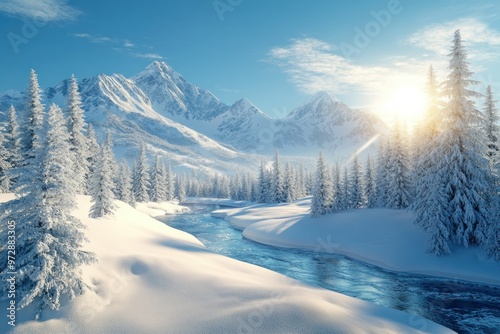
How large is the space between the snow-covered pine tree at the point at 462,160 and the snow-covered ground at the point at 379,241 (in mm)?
2106

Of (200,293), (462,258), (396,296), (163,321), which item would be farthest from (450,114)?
(163,321)

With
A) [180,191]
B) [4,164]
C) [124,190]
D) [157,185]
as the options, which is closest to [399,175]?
[124,190]

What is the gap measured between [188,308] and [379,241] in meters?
25.6

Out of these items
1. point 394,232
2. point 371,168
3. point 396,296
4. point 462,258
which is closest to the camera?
point 396,296

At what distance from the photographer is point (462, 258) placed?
25031 mm

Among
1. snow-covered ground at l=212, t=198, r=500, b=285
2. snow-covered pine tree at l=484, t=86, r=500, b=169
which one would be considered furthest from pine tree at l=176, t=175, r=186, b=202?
snow-covered pine tree at l=484, t=86, r=500, b=169

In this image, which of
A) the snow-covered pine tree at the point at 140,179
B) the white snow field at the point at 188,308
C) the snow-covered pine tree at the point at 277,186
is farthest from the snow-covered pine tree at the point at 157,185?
the white snow field at the point at 188,308

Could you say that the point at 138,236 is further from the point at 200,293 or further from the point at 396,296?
the point at 396,296

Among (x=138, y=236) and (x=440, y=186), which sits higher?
(x=440, y=186)

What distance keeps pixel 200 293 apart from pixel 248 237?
3149 cm

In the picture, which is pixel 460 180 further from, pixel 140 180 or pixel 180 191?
pixel 180 191

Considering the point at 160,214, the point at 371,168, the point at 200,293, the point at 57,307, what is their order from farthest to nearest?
the point at 160,214
the point at 371,168
the point at 200,293
the point at 57,307

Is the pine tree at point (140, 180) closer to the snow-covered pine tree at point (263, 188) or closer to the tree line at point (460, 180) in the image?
the snow-covered pine tree at point (263, 188)

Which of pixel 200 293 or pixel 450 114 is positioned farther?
pixel 450 114
